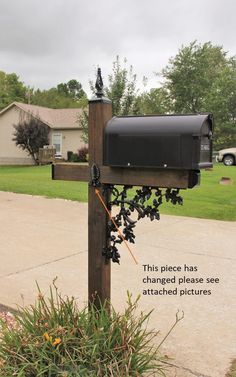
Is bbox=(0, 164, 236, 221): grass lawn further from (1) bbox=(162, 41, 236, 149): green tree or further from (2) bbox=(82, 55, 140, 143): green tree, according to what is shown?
(1) bbox=(162, 41, 236, 149): green tree

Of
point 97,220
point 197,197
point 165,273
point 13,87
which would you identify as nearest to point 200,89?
point 197,197

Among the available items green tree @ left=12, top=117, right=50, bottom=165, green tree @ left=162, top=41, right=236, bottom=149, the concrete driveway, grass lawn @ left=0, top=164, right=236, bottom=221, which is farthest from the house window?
the concrete driveway

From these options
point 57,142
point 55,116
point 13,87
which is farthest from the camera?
point 13,87

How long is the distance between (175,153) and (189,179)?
6.3 inches

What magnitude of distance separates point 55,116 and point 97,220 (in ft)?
107

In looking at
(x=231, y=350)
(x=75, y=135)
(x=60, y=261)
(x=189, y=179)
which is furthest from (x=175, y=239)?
(x=75, y=135)

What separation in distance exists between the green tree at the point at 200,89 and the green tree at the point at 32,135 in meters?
14.4

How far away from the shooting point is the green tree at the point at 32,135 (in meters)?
28.0

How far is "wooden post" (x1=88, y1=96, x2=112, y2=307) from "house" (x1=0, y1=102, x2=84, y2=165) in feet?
93.2

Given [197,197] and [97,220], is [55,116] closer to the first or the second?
[197,197]

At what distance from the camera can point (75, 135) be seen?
1254 inches

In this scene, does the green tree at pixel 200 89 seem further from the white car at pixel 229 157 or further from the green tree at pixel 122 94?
the green tree at pixel 122 94

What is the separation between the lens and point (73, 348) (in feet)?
8.03

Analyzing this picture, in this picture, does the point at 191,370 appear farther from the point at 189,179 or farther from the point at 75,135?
the point at 75,135
